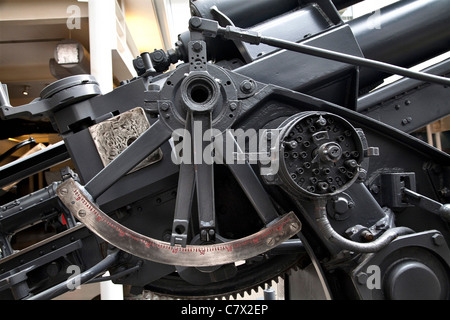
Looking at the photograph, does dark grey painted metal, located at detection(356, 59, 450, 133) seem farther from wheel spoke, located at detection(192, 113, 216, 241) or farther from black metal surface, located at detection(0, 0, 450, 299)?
wheel spoke, located at detection(192, 113, 216, 241)

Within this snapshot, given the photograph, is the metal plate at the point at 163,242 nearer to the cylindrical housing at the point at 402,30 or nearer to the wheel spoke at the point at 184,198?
the wheel spoke at the point at 184,198

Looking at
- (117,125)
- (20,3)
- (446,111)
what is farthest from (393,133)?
(20,3)

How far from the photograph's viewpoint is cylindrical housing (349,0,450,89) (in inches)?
73.9

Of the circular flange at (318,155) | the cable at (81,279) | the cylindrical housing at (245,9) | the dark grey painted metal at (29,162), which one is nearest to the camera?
the circular flange at (318,155)

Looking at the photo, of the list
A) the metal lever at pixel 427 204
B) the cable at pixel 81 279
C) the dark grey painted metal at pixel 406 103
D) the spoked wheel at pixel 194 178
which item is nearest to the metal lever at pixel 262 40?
the spoked wheel at pixel 194 178

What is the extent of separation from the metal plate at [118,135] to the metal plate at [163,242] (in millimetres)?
235

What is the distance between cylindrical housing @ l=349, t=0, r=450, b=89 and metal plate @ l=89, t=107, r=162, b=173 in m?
1.15

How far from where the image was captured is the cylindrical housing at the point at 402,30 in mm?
1878

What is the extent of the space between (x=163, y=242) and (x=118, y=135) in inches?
20.6

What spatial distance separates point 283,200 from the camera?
5.22 feet

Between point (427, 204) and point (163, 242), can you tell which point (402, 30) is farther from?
point (163, 242)

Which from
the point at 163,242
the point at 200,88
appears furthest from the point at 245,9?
the point at 163,242

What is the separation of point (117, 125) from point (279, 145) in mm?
728
